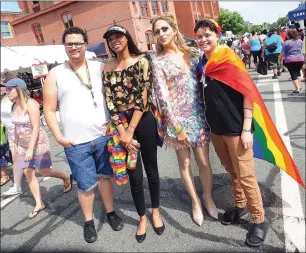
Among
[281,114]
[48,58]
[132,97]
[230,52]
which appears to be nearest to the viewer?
[230,52]

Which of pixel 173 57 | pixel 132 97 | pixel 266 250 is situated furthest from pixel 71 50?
pixel 266 250

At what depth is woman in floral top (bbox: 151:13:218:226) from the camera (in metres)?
2.40

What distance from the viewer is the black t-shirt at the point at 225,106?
2.19 meters

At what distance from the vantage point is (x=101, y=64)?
2.67 meters

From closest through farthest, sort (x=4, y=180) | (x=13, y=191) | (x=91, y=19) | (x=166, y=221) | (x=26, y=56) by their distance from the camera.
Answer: (x=166, y=221)
(x=13, y=191)
(x=4, y=180)
(x=26, y=56)
(x=91, y=19)

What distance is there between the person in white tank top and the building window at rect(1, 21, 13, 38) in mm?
39310

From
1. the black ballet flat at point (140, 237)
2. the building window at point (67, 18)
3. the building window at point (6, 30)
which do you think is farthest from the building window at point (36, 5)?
the black ballet flat at point (140, 237)

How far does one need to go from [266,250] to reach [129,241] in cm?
123

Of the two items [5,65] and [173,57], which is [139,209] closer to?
[173,57]

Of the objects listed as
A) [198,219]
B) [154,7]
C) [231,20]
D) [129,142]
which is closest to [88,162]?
[129,142]

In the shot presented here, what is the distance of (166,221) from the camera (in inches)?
113

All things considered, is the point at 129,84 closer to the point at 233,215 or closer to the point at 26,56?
the point at 233,215

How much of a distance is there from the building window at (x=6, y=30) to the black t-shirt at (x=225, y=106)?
→ 40191 millimetres

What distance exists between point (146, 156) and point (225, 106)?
2.77ft
